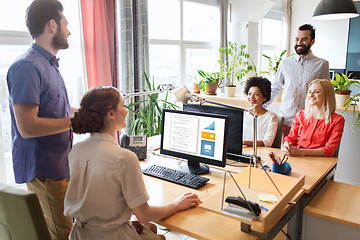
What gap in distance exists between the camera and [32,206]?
4.18 ft

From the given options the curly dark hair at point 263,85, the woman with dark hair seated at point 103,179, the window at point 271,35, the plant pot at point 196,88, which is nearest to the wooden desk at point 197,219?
the woman with dark hair seated at point 103,179

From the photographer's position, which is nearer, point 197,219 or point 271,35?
point 197,219

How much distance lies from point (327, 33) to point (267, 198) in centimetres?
624

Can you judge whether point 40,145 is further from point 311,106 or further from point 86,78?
point 311,106

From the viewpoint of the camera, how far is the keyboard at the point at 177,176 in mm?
1775

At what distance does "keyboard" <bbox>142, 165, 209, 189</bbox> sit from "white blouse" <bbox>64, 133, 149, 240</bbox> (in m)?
0.51

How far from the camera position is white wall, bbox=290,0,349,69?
648 centimetres

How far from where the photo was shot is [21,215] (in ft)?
4.25

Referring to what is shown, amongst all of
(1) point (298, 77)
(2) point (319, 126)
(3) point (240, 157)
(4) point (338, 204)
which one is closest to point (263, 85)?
(2) point (319, 126)

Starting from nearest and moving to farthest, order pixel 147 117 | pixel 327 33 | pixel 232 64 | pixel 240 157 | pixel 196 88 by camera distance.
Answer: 1. pixel 240 157
2. pixel 147 117
3. pixel 196 88
4. pixel 232 64
5. pixel 327 33

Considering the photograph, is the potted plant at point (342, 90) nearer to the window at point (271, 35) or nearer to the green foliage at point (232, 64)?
the green foliage at point (232, 64)

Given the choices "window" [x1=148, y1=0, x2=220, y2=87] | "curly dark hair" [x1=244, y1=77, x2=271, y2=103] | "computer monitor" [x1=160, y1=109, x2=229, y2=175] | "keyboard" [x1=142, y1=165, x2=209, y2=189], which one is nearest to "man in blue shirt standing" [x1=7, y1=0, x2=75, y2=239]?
"keyboard" [x1=142, y1=165, x2=209, y2=189]

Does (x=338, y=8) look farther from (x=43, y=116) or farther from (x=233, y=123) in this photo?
(x=43, y=116)

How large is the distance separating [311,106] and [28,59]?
6.48 feet
